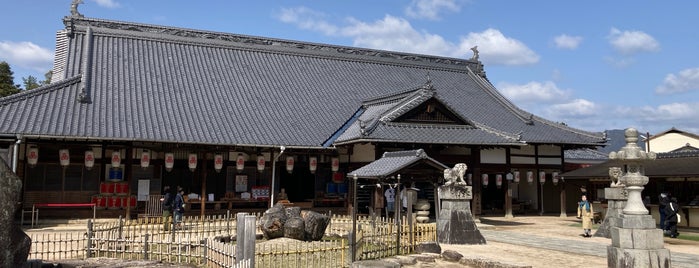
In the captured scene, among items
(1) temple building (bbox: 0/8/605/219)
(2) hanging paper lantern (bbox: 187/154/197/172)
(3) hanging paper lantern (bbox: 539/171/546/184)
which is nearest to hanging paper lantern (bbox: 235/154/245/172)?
(1) temple building (bbox: 0/8/605/219)

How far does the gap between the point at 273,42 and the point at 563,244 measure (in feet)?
A: 69.7

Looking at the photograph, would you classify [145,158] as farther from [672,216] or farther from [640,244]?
[672,216]

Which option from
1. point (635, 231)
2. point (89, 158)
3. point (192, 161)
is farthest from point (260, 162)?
point (635, 231)

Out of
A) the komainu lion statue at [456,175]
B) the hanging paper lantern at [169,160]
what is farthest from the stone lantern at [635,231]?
the hanging paper lantern at [169,160]

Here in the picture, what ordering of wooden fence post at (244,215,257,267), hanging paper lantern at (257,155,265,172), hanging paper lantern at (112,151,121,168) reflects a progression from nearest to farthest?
wooden fence post at (244,215,257,267)
hanging paper lantern at (112,151,121,168)
hanging paper lantern at (257,155,265,172)

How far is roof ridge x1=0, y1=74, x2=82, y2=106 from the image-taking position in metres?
20.5

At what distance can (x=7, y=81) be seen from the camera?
40594mm

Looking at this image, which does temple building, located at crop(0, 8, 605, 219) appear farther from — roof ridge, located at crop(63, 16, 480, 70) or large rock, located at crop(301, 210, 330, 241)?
large rock, located at crop(301, 210, 330, 241)

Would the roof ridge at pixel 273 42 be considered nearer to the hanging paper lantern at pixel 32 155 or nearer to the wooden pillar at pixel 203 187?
the hanging paper lantern at pixel 32 155

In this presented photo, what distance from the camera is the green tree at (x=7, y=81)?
3953 centimetres

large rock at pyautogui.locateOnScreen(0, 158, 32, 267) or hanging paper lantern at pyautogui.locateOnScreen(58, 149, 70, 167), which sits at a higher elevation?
hanging paper lantern at pyautogui.locateOnScreen(58, 149, 70, 167)

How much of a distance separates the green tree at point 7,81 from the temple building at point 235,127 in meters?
16.3

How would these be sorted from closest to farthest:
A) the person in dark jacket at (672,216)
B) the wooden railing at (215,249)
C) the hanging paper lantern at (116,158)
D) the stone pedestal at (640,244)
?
1. the stone pedestal at (640,244)
2. the wooden railing at (215,249)
3. the person in dark jacket at (672,216)
4. the hanging paper lantern at (116,158)

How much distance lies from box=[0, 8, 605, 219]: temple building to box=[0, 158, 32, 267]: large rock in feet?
35.5
